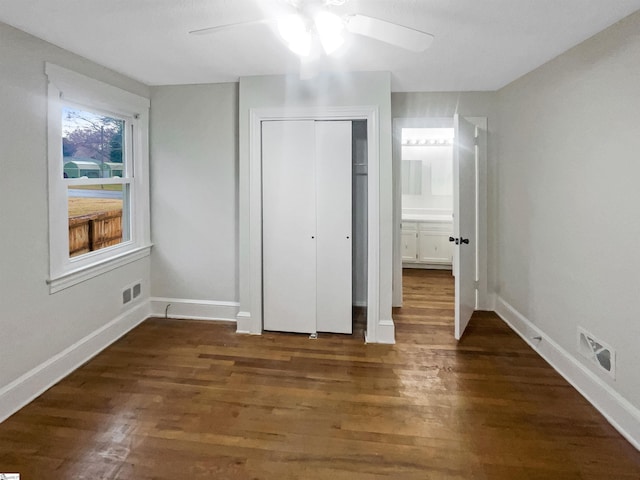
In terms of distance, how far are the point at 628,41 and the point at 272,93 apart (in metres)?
2.43

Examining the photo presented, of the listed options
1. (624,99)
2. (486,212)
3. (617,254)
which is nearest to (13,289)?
(617,254)

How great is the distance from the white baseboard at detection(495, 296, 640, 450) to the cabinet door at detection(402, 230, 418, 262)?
8.47ft

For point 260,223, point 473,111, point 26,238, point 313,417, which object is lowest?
point 313,417

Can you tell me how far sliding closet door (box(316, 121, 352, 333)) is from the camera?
3.31m

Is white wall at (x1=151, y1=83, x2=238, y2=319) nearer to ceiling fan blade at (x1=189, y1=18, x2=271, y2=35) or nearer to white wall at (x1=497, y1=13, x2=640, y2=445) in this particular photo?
ceiling fan blade at (x1=189, y1=18, x2=271, y2=35)

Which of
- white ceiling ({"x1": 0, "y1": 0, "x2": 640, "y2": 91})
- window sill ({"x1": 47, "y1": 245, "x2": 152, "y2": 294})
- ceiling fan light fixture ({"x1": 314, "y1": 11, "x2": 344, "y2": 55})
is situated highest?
white ceiling ({"x1": 0, "y1": 0, "x2": 640, "y2": 91})

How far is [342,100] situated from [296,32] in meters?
1.51

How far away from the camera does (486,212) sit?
159 inches

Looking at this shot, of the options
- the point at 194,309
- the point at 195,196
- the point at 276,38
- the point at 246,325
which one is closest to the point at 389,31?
the point at 276,38

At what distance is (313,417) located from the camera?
88.7 inches

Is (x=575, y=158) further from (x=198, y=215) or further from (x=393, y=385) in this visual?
(x=198, y=215)

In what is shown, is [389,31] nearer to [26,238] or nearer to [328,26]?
[328,26]

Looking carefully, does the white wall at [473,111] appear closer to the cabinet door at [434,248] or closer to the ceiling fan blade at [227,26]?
the cabinet door at [434,248]

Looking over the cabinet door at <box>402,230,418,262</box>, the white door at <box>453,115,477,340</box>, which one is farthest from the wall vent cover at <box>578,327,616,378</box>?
the cabinet door at <box>402,230,418,262</box>
